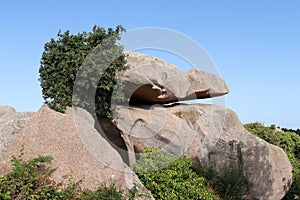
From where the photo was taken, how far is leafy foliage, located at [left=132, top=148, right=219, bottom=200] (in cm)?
858

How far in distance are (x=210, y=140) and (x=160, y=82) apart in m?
2.44

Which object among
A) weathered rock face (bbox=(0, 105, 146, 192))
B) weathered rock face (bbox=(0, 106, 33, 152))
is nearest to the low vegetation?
weathered rock face (bbox=(0, 105, 146, 192))

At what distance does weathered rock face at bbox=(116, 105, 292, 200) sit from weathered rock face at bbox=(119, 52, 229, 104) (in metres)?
0.45

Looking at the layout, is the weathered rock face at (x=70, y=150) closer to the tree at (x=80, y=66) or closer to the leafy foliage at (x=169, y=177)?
the leafy foliage at (x=169, y=177)

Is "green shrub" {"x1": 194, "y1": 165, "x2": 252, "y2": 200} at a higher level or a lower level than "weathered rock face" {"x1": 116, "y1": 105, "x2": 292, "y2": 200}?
lower

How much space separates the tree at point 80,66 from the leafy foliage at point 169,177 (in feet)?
6.55

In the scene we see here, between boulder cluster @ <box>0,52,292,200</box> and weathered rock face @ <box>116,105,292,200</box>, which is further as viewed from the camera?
weathered rock face @ <box>116,105,292,200</box>

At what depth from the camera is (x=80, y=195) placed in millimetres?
6605

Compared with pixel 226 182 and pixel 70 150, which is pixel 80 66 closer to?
pixel 70 150

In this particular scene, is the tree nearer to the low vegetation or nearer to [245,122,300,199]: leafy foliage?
the low vegetation

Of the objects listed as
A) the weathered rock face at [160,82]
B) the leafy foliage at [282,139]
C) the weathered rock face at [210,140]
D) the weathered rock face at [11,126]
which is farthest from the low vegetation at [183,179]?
the leafy foliage at [282,139]

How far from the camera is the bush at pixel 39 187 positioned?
6309 mm

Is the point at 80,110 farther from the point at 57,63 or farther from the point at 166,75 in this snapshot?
the point at 166,75

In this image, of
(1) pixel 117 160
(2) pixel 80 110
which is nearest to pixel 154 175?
(1) pixel 117 160
